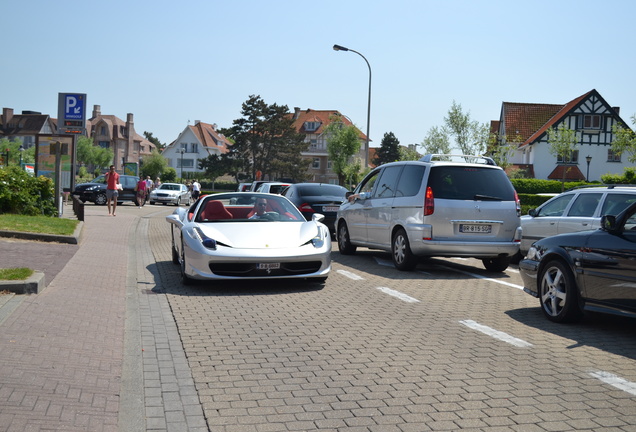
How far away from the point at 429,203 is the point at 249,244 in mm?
3257

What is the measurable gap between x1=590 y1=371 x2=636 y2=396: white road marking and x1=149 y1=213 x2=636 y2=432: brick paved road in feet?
0.20

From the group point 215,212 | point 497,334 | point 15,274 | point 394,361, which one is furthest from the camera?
point 215,212

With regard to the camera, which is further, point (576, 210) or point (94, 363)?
point (576, 210)

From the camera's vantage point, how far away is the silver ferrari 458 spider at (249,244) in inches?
372

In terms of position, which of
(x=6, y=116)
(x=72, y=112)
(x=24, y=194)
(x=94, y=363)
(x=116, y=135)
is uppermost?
(x=6, y=116)

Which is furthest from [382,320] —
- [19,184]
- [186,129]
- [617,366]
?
[186,129]

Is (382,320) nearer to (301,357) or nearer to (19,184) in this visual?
(301,357)

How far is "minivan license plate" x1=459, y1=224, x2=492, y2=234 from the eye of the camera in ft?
37.6

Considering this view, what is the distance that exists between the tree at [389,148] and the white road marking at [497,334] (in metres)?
119

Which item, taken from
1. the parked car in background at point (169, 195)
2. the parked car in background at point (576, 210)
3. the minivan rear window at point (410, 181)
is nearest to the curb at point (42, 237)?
the minivan rear window at point (410, 181)

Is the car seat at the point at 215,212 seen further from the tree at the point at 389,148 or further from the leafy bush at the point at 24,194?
the tree at the point at 389,148

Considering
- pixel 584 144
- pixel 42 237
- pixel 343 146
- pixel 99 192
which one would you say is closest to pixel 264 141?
pixel 343 146

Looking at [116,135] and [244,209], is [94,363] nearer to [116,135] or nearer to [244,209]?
[244,209]

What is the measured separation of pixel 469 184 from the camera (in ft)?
38.3
